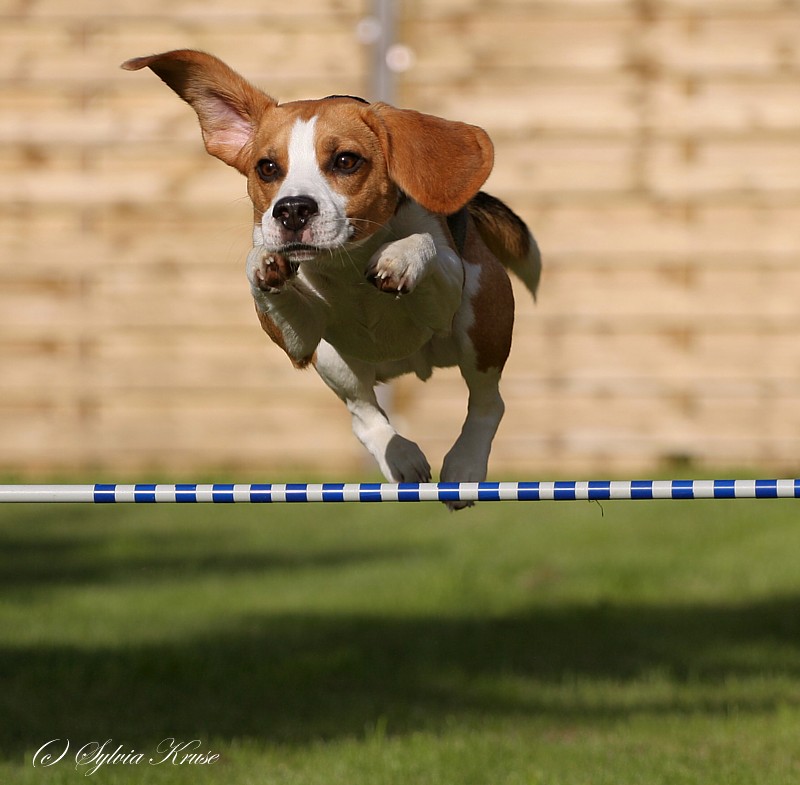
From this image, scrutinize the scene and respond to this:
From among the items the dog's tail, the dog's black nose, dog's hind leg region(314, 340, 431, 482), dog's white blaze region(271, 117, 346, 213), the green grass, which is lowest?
the green grass

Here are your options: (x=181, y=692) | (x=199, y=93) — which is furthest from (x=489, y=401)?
(x=181, y=692)

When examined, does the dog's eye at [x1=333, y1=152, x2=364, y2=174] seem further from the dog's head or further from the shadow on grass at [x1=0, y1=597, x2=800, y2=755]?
the shadow on grass at [x1=0, y1=597, x2=800, y2=755]

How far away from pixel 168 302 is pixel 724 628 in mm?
5740

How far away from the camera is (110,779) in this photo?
5727 millimetres

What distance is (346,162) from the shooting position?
459cm

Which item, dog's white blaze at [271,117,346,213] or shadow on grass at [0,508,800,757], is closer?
dog's white blaze at [271,117,346,213]

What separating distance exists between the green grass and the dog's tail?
5.76ft

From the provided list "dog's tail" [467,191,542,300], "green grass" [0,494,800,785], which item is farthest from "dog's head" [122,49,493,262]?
"green grass" [0,494,800,785]

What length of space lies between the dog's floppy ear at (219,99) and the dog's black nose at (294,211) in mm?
592

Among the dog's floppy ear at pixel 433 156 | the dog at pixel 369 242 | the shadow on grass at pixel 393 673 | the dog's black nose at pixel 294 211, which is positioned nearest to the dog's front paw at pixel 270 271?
the dog at pixel 369 242

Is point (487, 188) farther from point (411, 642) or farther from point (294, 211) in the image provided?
point (294, 211)

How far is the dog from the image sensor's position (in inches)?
180

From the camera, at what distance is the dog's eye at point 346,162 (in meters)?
4.58

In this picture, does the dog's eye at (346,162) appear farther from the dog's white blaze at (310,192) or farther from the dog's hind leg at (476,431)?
the dog's hind leg at (476,431)
